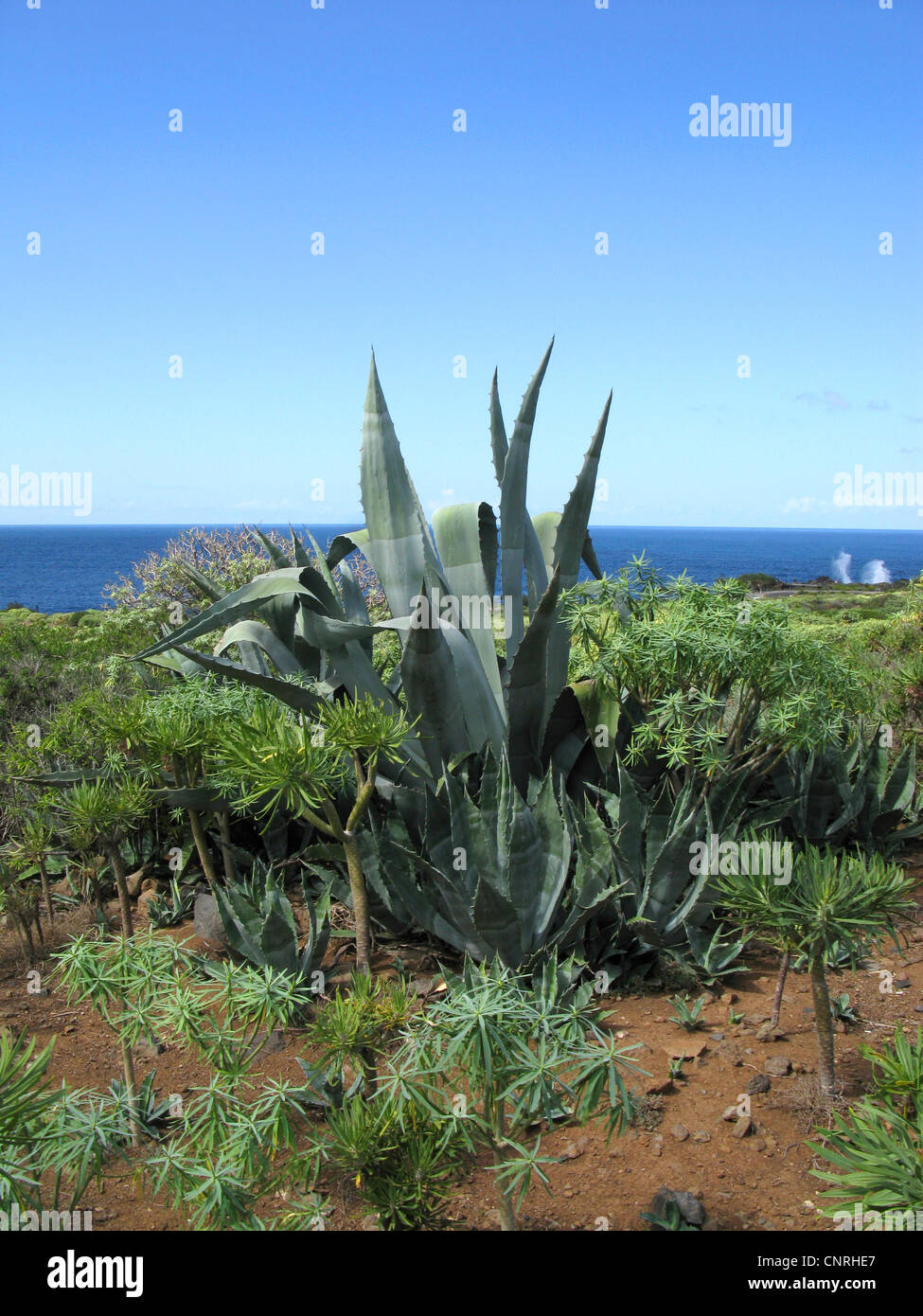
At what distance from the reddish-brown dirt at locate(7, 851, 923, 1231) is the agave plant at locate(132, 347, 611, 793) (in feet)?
3.71

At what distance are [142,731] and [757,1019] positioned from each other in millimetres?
2399

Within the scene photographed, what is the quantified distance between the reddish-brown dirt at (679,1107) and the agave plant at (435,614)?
3.71 feet

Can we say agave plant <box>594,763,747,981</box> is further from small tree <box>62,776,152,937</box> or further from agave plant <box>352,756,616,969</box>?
small tree <box>62,776,152,937</box>

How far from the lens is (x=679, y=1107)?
2.61 metres

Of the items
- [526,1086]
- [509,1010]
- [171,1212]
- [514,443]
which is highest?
[514,443]

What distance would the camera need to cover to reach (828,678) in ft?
11.5

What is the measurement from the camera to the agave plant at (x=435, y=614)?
3.78m

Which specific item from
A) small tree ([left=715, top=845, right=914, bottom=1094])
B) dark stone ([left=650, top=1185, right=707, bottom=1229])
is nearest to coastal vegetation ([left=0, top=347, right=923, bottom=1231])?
small tree ([left=715, top=845, right=914, bottom=1094])

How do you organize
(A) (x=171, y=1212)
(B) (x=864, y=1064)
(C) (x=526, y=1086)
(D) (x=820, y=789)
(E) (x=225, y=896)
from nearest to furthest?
(C) (x=526, y=1086) < (A) (x=171, y=1212) < (B) (x=864, y=1064) < (E) (x=225, y=896) < (D) (x=820, y=789)

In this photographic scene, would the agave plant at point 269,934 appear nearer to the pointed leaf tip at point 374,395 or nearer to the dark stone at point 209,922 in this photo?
the dark stone at point 209,922

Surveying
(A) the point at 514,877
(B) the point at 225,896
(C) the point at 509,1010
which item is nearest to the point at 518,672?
(A) the point at 514,877

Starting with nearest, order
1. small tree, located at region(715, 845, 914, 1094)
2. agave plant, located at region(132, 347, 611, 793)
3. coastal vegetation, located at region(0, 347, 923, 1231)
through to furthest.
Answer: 1. coastal vegetation, located at region(0, 347, 923, 1231)
2. small tree, located at region(715, 845, 914, 1094)
3. agave plant, located at region(132, 347, 611, 793)

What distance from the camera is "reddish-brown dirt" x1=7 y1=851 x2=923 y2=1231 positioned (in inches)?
85.0

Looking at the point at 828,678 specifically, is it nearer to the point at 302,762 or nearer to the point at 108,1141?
the point at 302,762
